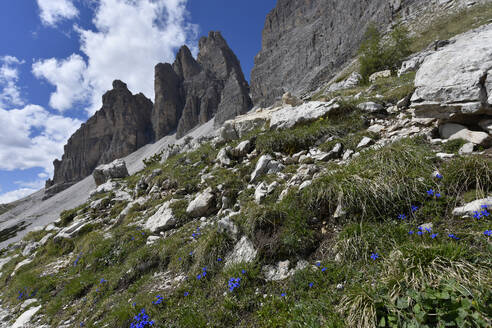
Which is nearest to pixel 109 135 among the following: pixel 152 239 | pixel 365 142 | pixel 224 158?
pixel 224 158

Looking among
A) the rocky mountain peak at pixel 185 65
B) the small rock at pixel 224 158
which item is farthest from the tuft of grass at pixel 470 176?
the rocky mountain peak at pixel 185 65

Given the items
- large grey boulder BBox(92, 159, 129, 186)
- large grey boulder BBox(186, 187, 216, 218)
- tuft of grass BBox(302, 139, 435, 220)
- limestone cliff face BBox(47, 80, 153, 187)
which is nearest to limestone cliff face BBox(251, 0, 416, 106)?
large grey boulder BBox(92, 159, 129, 186)

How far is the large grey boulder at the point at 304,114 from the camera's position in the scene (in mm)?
7684

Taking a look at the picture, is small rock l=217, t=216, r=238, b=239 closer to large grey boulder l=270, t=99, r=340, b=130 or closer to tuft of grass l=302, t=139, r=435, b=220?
tuft of grass l=302, t=139, r=435, b=220

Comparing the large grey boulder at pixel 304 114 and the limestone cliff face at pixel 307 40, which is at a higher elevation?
the limestone cliff face at pixel 307 40

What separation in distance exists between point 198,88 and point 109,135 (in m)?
71.6

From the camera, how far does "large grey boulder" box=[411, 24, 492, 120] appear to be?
12.2 ft

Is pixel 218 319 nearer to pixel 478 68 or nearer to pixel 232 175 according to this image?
pixel 232 175

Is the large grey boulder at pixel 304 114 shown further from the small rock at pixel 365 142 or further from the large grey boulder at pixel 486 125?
the large grey boulder at pixel 486 125

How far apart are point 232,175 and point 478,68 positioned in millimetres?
6378

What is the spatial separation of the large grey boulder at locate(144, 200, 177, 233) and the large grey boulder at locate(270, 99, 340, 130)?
212 inches

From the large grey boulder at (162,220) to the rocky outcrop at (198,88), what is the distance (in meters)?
108

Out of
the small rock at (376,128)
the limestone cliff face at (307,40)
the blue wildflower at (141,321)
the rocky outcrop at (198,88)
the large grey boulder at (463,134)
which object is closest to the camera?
the blue wildflower at (141,321)

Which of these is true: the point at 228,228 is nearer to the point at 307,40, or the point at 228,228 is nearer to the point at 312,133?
the point at 312,133
